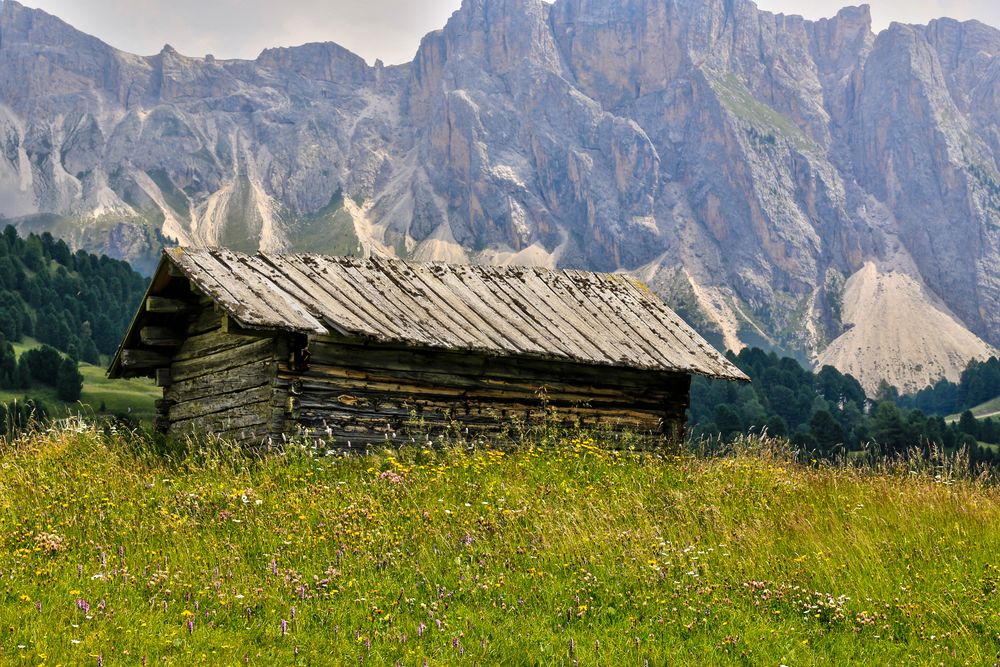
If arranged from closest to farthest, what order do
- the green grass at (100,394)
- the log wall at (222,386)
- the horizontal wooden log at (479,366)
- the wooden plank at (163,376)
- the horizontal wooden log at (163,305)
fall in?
the log wall at (222,386) → the horizontal wooden log at (479,366) → the horizontal wooden log at (163,305) → the wooden plank at (163,376) → the green grass at (100,394)

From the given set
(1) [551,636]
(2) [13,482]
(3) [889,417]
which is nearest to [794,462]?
(1) [551,636]

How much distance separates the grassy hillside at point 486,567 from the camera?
8.30 meters

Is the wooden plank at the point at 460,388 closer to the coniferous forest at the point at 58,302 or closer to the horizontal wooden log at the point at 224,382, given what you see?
the horizontal wooden log at the point at 224,382

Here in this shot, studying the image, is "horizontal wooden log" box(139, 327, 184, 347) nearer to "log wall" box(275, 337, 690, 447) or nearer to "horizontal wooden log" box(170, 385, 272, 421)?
"horizontal wooden log" box(170, 385, 272, 421)

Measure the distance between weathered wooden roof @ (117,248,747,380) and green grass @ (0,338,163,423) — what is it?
91.1 m

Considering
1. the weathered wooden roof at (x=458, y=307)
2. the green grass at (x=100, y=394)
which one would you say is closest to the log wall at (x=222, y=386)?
the weathered wooden roof at (x=458, y=307)

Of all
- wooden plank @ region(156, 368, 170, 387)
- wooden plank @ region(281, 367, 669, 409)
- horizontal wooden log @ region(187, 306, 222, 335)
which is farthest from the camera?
wooden plank @ region(156, 368, 170, 387)

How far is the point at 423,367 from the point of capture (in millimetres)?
17375

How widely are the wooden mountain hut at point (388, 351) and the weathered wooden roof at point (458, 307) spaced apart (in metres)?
0.04

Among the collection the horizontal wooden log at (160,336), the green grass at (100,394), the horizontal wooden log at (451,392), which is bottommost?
the green grass at (100,394)

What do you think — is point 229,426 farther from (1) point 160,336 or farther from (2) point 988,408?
(2) point 988,408

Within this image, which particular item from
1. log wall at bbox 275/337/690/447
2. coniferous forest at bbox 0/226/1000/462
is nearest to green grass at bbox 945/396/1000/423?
coniferous forest at bbox 0/226/1000/462

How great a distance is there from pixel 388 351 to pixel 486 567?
7.47 m

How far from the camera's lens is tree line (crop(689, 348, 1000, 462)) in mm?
117562
